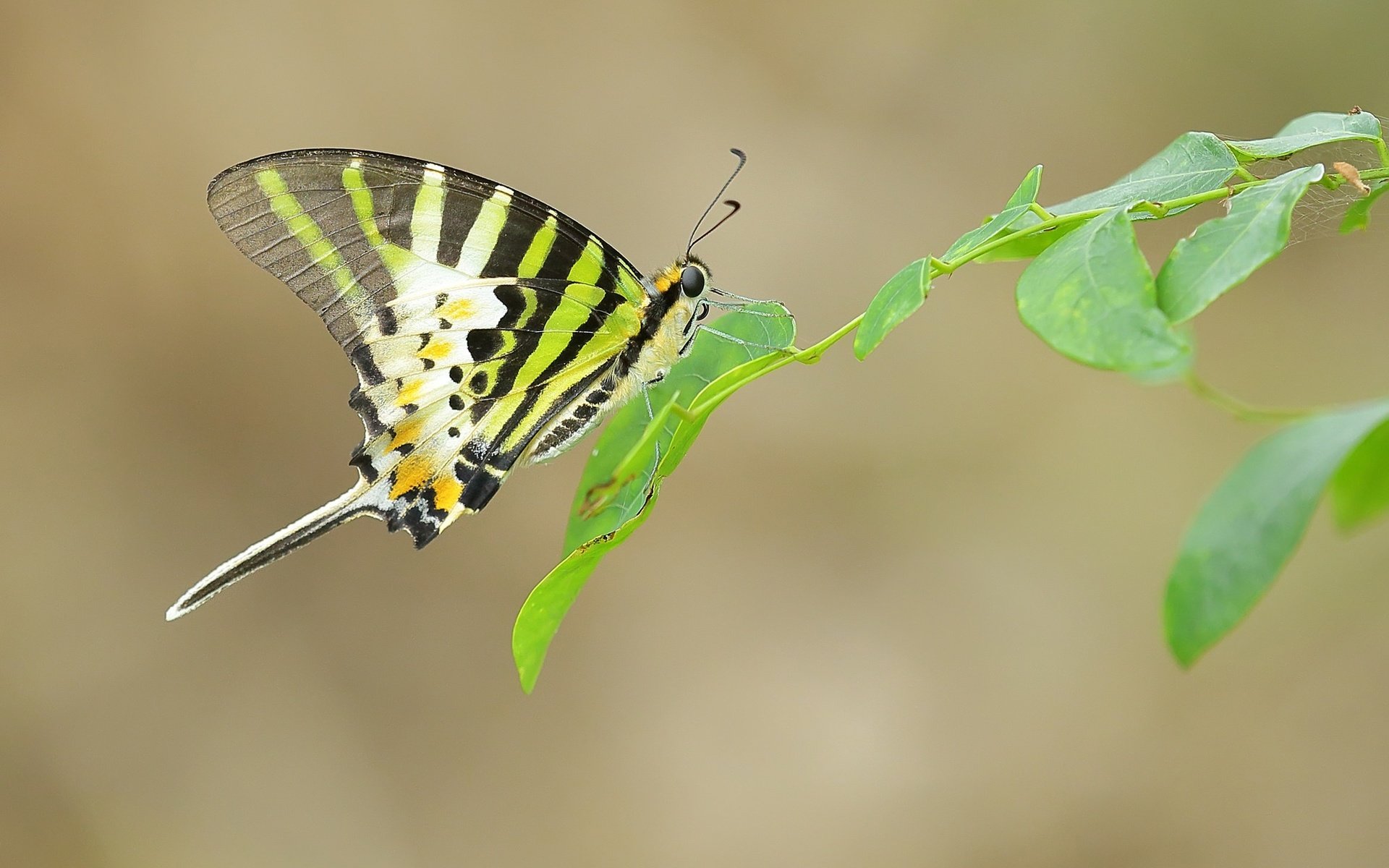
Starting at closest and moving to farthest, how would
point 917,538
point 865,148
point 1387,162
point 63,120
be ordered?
point 1387,162
point 63,120
point 917,538
point 865,148

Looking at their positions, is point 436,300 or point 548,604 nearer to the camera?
point 548,604

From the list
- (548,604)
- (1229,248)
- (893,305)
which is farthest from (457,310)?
(1229,248)

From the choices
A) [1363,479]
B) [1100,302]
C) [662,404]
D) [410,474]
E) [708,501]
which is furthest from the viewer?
[708,501]

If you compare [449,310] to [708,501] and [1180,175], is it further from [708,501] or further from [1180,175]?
[708,501]

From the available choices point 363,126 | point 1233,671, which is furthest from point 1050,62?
point 363,126

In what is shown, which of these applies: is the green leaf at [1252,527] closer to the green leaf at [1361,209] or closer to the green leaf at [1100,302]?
the green leaf at [1100,302]

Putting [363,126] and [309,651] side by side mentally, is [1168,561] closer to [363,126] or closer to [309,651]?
[309,651]
